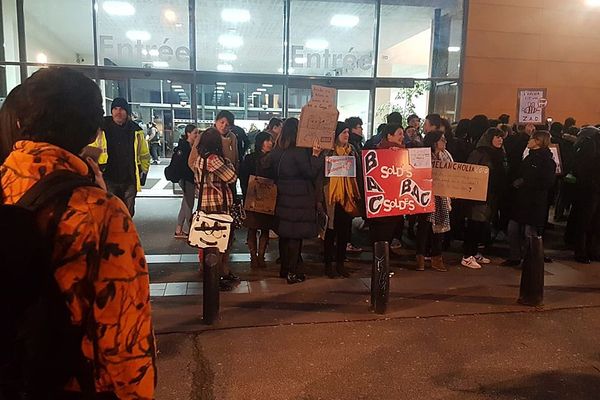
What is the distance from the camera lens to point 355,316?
520 centimetres

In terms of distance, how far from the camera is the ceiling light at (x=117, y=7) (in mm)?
11586

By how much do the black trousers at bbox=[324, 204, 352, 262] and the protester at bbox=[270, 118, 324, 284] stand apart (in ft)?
Result: 1.41

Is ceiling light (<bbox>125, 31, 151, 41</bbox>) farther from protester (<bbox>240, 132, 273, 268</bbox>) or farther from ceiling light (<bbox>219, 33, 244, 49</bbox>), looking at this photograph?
protester (<bbox>240, 132, 273, 268</bbox>)

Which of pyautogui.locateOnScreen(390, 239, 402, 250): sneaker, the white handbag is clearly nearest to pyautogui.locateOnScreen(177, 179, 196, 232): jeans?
the white handbag

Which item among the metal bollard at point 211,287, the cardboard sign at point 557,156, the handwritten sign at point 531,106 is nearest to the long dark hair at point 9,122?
the metal bollard at point 211,287

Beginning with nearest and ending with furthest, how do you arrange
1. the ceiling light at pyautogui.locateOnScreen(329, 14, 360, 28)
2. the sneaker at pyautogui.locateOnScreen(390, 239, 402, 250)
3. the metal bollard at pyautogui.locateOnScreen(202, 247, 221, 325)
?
the metal bollard at pyautogui.locateOnScreen(202, 247, 221, 325) < the sneaker at pyautogui.locateOnScreen(390, 239, 402, 250) < the ceiling light at pyautogui.locateOnScreen(329, 14, 360, 28)

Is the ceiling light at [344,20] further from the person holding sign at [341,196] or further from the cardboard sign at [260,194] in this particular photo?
the cardboard sign at [260,194]

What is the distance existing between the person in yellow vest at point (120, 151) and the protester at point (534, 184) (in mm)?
5083

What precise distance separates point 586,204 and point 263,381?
570cm

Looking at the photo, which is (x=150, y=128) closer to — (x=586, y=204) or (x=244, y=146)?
(x=244, y=146)

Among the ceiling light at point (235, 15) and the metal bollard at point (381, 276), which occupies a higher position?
the ceiling light at point (235, 15)

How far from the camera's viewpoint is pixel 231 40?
12344 mm

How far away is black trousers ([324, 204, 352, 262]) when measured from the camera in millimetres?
6375

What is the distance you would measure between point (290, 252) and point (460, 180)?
7.58ft
